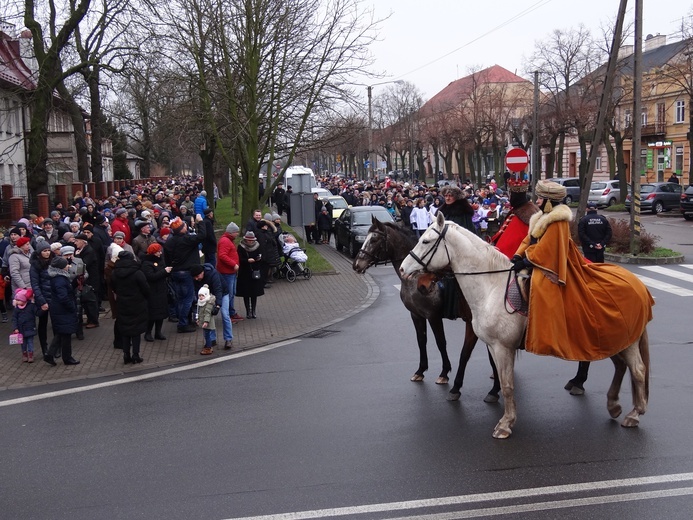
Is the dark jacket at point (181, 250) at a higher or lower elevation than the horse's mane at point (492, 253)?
lower

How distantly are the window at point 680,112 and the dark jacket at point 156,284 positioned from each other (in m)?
53.3

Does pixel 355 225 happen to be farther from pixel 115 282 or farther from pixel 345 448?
pixel 345 448

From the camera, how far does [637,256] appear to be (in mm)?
20531

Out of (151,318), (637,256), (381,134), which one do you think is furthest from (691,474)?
(381,134)

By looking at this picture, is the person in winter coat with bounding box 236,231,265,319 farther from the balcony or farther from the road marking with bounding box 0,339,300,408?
the balcony

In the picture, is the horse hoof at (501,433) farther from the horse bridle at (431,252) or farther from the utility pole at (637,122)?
the utility pole at (637,122)

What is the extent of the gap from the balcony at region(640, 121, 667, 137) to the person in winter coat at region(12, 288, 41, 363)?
5586 centimetres

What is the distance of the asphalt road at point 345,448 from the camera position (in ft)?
19.6

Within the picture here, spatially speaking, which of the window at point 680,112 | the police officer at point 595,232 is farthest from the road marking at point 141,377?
the window at point 680,112

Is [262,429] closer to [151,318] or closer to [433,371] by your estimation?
[433,371]

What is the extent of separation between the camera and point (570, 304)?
7168 mm

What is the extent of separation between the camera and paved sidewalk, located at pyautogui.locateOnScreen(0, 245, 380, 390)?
11.2 m

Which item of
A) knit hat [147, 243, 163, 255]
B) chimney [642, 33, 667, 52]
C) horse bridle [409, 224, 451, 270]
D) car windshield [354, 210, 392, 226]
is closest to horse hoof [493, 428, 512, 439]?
horse bridle [409, 224, 451, 270]

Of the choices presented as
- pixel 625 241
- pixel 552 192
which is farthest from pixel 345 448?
pixel 625 241
